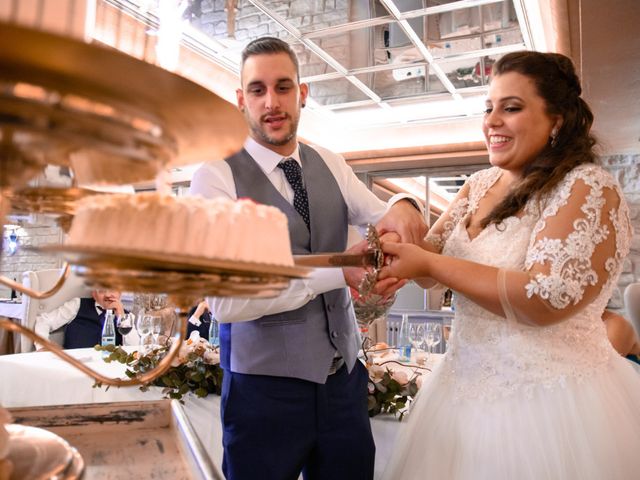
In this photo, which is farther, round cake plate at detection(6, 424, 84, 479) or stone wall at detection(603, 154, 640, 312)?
stone wall at detection(603, 154, 640, 312)

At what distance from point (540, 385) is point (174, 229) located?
51.9 inches

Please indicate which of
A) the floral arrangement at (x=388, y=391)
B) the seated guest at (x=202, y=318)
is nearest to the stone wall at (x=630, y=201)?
the floral arrangement at (x=388, y=391)

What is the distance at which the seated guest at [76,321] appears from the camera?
165 inches

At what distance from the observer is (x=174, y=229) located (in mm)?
579

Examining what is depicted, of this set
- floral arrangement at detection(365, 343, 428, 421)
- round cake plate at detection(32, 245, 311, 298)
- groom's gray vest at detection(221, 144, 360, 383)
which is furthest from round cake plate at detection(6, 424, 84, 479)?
floral arrangement at detection(365, 343, 428, 421)

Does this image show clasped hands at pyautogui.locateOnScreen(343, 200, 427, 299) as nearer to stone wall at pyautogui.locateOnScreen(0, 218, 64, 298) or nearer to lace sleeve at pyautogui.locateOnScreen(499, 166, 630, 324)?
lace sleeve at pyautogui.locateOnScreen(499, 166, 630, 324)

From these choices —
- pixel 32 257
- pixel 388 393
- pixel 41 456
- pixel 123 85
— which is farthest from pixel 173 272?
pixel 32 257

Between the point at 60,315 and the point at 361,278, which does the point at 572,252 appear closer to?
the point at 361,278

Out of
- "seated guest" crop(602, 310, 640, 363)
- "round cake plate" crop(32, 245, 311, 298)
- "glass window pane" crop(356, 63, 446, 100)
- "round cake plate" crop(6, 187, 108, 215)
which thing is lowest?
"seated guest" crop(602, 310, 640, 363)

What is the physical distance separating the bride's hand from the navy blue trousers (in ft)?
1.43

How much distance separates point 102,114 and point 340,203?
155 centimetres

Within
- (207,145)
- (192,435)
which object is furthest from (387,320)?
(207,145)

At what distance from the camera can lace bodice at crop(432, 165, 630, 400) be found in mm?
1431

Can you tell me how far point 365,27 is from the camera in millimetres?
4344
